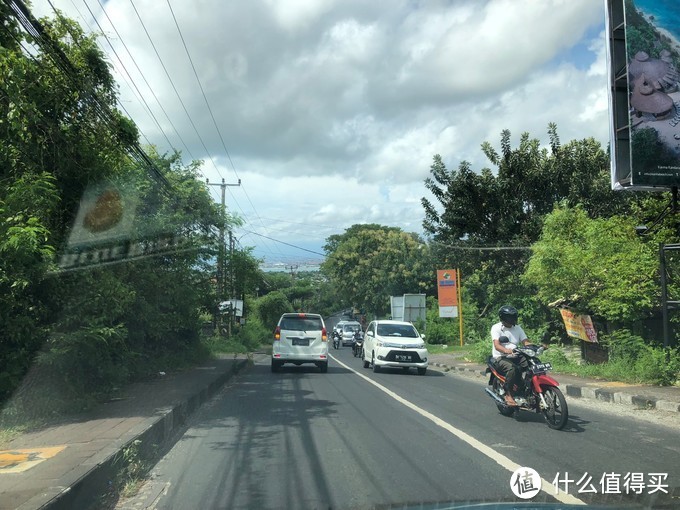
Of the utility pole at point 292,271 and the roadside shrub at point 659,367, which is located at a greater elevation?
the utility pole at point 292,271

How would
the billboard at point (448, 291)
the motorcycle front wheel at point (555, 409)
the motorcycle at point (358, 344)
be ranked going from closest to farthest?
the motorcycle front wheel at point (555, 409), the billboard at point (448, 291), the motorcycle at point (358, 344)

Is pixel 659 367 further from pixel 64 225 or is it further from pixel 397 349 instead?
pixel 64 225

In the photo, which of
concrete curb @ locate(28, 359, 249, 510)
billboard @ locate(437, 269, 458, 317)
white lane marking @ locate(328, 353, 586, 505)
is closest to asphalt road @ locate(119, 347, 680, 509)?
white lane marking @ locate(328, 353, 586, 505)

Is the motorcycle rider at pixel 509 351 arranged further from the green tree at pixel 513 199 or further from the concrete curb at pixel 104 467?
the green tree at pixel 513 199

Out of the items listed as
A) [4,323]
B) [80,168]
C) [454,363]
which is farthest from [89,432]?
[454,363]

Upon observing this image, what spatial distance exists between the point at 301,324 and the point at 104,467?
39.6 ft

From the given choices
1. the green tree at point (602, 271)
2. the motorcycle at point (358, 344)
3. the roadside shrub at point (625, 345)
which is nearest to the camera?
the roadside shrub at point (625, 345)

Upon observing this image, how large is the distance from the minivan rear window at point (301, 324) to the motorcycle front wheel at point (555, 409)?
387 inches

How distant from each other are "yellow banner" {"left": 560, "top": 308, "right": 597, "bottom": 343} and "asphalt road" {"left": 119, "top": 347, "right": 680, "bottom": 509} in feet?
15.9

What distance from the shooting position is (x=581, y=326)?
14.8 meters

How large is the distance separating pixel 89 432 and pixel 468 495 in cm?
441

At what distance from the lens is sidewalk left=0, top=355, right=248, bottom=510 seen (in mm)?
4500

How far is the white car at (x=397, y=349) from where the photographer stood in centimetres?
Result: 1703

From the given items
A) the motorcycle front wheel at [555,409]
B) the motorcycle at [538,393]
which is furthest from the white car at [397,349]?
the motorcycle front wheel at [555,409]
